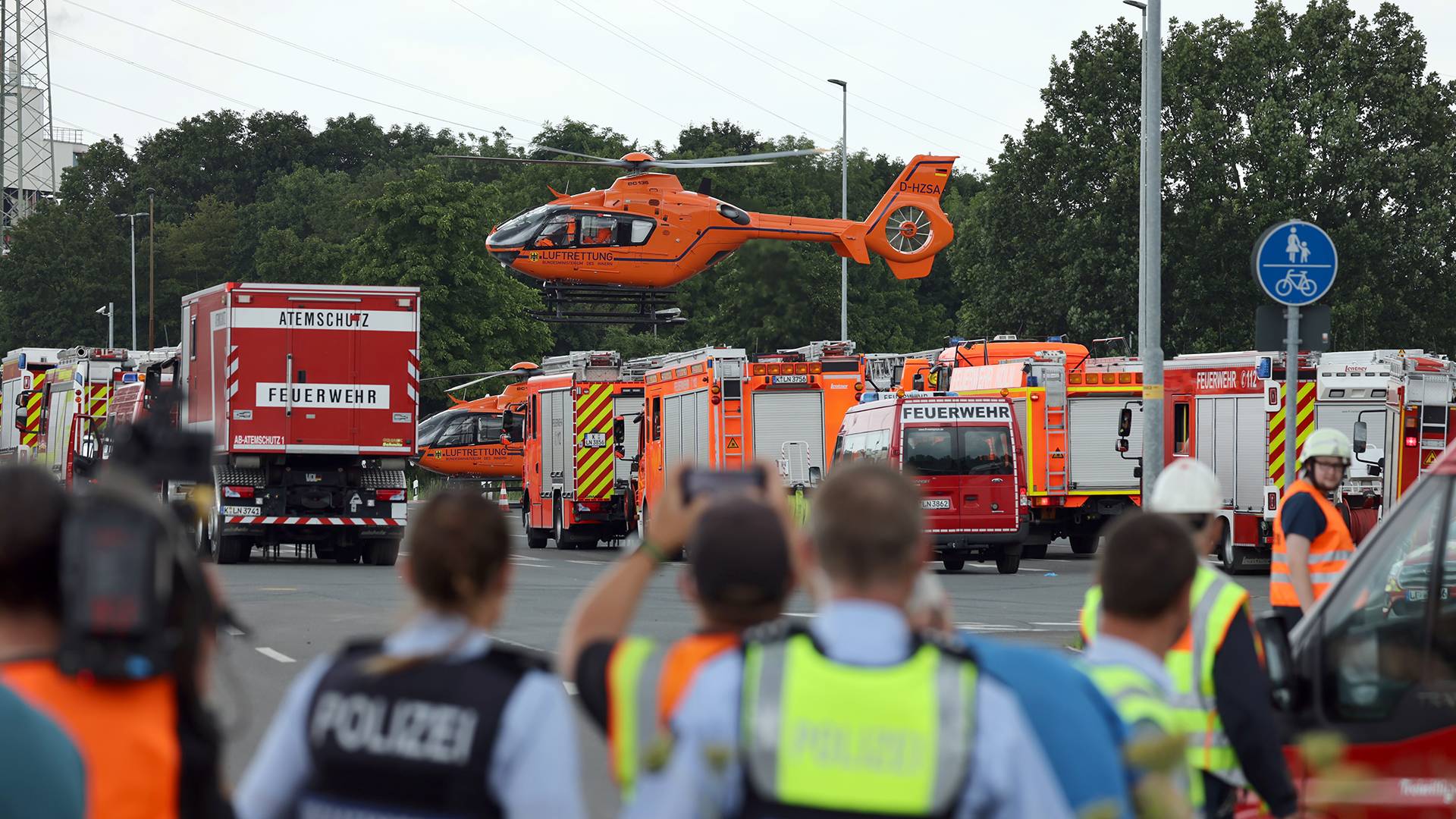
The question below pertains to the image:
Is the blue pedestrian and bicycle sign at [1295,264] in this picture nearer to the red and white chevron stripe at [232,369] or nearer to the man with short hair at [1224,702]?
the man with short hair at [1224,702]

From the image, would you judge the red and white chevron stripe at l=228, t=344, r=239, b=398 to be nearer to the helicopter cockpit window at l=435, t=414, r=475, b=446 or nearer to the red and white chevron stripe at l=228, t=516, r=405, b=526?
the red and white chevron stripe at l=228, t=516, r=405, b=526

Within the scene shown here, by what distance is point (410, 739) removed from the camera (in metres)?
3.12

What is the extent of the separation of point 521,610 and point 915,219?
20007 millimetres

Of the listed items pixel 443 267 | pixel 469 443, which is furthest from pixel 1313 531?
pixel 443 267

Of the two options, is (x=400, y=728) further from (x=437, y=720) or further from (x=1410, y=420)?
(x=1410, y=420)

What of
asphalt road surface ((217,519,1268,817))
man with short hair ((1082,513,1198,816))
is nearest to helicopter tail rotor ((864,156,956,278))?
asphalt road surface ((217,519,1268,817))

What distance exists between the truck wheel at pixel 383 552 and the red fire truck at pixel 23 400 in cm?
1419

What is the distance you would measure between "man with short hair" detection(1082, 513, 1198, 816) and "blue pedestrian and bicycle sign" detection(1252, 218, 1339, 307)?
26.2 ft

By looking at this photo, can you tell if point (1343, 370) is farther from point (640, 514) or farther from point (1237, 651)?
point (1237, 651)

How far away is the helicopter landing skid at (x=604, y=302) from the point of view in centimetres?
3428

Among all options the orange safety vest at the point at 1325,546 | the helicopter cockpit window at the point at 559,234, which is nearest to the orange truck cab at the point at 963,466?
the helicopter cockpit window at the point at 559,234

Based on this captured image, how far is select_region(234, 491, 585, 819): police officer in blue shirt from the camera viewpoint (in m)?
3.11

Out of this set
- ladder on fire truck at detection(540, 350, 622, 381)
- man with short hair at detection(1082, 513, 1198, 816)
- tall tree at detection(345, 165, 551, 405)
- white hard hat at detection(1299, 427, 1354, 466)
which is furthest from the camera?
tall tree at detection(345, 165, 551, 405)

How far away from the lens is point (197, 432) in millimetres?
3256
